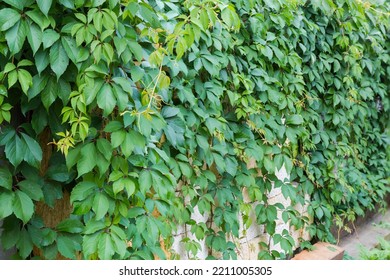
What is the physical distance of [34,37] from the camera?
1487mm

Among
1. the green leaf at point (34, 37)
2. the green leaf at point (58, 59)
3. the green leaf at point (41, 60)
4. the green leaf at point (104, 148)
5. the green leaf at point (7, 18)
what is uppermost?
the green leaf at point (7, 18)

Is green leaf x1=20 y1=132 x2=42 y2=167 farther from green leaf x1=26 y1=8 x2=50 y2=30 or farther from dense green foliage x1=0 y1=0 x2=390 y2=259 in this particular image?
green leaf x1=26 y1=8 x2=50 y2=30

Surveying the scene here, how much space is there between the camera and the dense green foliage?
1.55 m

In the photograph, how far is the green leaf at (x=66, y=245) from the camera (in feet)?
5.61

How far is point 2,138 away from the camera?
5.25ft

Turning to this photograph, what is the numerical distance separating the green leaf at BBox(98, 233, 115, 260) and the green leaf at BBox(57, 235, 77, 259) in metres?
0.18

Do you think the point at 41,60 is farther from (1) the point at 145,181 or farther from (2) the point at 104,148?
(1) the point at 145,181

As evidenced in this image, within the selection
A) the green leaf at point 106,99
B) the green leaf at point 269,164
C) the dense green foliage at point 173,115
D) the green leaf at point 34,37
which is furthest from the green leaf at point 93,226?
the green leaf at point 269,164

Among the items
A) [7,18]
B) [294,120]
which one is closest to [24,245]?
[7,18]

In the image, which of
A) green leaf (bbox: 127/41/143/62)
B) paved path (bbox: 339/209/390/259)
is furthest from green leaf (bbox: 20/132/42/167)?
paved path (bbox: 339/209/390/259)

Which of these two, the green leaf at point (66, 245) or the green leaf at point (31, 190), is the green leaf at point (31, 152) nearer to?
the green leaf at point (31, 190)
